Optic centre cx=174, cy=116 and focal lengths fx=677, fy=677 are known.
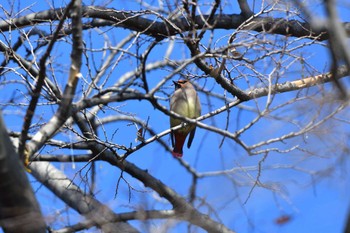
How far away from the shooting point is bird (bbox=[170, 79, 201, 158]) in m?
6.35

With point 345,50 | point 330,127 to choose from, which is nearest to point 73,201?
point 330,127

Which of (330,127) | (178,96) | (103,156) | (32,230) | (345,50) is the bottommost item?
(32,230)

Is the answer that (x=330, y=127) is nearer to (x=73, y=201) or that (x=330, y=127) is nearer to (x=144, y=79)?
(x=144, y=79)

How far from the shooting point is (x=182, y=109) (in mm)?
6566

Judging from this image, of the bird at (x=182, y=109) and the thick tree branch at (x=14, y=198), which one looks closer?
the thick tree branch at (x=14, y=198)

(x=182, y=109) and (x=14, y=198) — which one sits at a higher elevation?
(x=182, y=109)

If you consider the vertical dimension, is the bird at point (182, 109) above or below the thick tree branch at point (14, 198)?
above

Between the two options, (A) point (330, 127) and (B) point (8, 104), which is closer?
(A) point (330, 127)

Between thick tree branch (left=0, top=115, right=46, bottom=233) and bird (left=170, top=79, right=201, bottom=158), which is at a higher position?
bird (left=170, top=79, right=201, bottom=158)

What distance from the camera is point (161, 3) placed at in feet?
15.4

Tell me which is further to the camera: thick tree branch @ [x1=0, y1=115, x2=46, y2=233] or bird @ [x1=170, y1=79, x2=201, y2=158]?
bird @ [x1=170, y1=79, x2=201, y2=158]

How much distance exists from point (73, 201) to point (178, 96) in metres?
1.35

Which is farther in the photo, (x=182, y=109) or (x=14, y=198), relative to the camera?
(x=182, y=109)

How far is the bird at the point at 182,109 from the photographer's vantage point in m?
6.35
